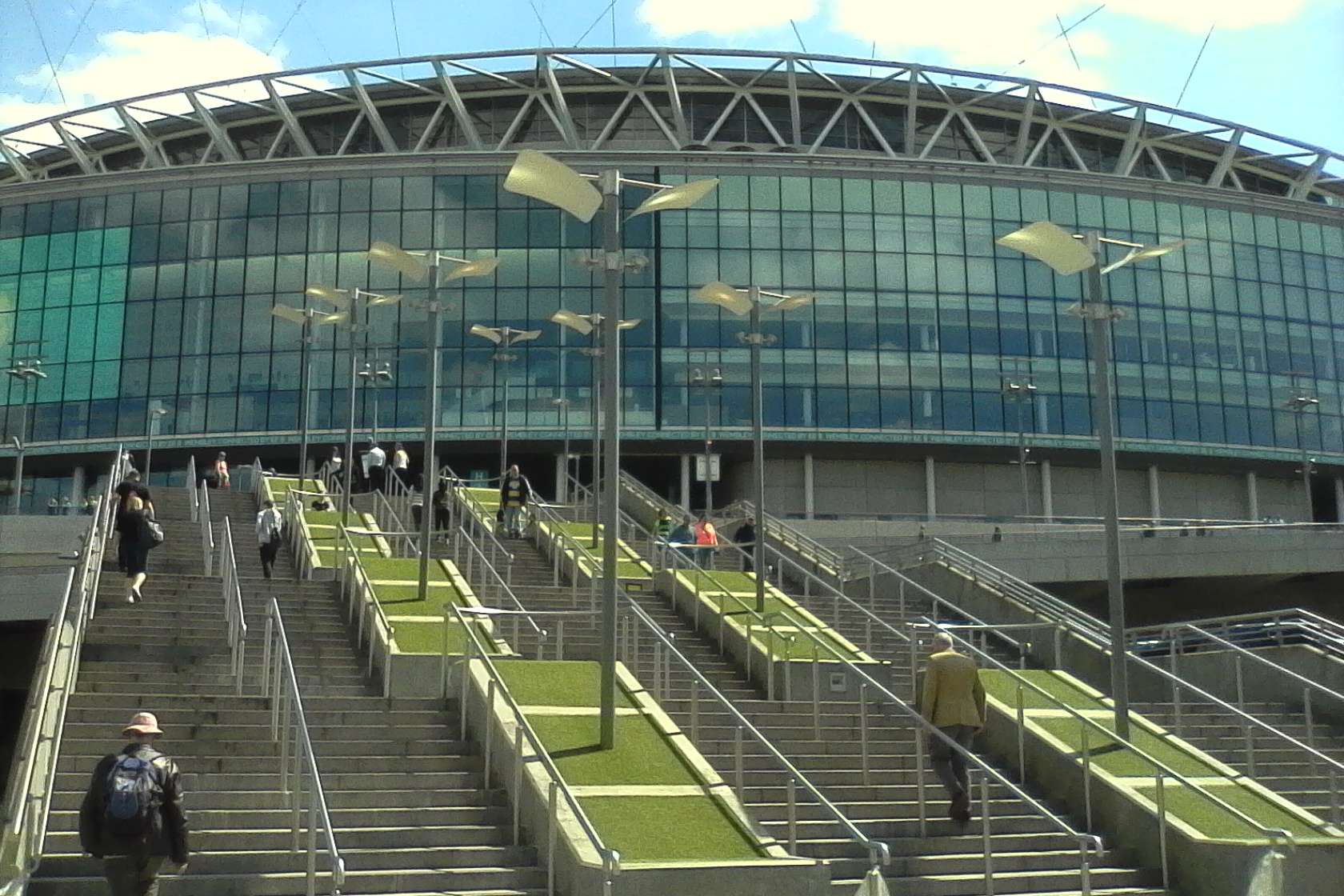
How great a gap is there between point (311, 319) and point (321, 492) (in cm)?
433

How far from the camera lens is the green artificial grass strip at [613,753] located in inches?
486

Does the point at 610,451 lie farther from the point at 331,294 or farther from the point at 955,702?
the point at 331,294

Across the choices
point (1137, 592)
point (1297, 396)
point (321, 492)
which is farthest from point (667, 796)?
point (1297, 396)

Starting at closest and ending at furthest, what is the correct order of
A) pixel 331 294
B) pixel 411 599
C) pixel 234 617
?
pixel 234 617
pixel 411 599
pixel 331 294

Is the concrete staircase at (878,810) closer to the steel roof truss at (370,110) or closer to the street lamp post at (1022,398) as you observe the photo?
the street lamp post at (1022,398)

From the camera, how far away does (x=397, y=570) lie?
68.9 ft

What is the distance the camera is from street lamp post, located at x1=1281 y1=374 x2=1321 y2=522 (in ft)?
175

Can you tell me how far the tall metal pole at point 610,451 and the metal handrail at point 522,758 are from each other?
765mm

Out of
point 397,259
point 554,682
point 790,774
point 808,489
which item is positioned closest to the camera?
point 790,774

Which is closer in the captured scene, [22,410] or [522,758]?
[522,758]

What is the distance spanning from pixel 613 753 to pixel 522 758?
1.38 metres

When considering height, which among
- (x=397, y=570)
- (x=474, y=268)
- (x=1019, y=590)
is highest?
(x=474, y=268)

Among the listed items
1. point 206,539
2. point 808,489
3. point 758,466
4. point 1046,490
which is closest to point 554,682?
point 758,466

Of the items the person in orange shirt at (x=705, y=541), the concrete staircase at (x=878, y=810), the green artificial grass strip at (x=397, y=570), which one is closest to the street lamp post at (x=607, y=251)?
the concrete staircase at (x=878, y=810)
